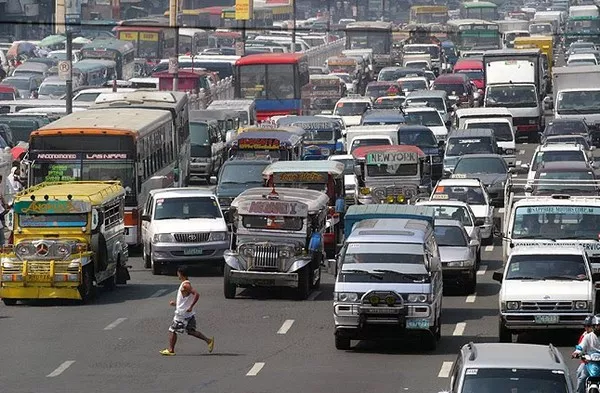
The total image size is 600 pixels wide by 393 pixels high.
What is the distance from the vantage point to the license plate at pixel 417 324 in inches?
1133

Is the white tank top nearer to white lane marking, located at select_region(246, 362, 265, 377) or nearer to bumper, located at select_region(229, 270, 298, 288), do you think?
white lane marking, located at select_region(246, 362, 265, 377)

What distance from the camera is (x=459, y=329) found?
31547 mm

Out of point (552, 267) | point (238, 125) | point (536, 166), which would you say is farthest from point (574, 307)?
point (238, 125)

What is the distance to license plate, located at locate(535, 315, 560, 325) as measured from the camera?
93.9 feet

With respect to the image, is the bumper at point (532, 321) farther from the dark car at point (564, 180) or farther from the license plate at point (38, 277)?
the dark car at point (564, 180)

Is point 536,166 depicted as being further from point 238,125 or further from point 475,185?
point 238,125

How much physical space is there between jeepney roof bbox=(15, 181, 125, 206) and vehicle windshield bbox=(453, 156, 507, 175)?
15.6m

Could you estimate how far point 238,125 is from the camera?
66.6m

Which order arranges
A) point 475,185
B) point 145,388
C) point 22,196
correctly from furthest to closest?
point 475,185, point 22,196, point 145,388

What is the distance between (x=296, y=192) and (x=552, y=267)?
873 centimetres

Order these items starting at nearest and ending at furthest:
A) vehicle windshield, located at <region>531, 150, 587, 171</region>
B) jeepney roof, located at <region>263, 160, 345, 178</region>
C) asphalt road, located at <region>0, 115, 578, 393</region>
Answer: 1. asphalt road, located at <region>0, 115, 578, 393</region>
2. jeepney roof, located at <region>263, 160, 345, 178</region>
3. vehicle windshield, located at <region>531, 150, 587, 171</region>

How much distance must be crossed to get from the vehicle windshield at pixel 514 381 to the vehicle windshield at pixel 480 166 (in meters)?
32.6

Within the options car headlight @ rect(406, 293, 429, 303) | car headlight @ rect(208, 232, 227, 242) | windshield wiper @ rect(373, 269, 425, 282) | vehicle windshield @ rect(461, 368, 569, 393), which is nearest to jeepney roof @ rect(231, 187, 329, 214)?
car headlight @ rect(208, 232, 227, 242)

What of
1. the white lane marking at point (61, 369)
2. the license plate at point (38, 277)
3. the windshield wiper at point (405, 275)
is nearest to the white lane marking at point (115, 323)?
the license plate at point (38, 277)
